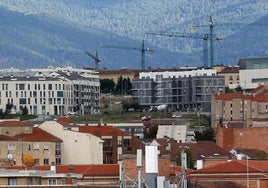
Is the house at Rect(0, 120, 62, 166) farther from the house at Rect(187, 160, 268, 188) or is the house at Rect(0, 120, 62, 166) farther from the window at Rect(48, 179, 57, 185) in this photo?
the window at Rect(48, 179, 57, 185)

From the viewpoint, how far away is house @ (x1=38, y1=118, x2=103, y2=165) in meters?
97.3

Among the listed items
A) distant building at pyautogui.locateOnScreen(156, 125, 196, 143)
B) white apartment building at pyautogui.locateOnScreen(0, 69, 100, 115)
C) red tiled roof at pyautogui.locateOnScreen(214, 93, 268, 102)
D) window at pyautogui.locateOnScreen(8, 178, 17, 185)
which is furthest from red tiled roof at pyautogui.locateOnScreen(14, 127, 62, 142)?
white apartment building at pyautogui.locateOnScreen(0, 69, 100, 115)

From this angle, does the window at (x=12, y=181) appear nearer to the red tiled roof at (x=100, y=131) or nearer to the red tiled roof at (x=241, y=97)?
the red tiled roof at (x=100, y=131)

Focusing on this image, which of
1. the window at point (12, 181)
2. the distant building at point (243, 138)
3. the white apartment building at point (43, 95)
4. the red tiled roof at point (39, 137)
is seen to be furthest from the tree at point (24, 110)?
the window at point (12, 181)

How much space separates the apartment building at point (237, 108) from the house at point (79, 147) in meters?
52.7

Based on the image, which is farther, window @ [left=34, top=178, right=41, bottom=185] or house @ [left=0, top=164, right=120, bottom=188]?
window @ [left=34, top=178, right=41, bottom=185]

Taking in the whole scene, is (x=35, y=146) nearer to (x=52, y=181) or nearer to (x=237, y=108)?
(x=52, y=181)

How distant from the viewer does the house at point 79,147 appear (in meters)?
97.3

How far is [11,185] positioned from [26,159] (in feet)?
57.6

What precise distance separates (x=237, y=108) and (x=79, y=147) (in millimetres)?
62601

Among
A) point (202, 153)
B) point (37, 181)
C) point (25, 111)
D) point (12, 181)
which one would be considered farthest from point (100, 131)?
point (25, 111)

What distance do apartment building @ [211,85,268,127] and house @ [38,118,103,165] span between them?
5268cm

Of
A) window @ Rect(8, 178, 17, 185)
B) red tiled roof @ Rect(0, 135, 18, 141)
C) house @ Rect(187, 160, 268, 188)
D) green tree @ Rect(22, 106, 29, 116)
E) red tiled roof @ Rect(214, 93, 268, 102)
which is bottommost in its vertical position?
house @ Rect(187, 160, 268, 188)

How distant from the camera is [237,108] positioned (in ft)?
528
